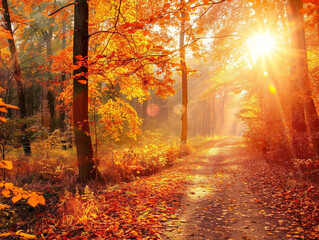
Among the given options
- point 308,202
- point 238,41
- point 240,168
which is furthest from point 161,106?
point 308,202

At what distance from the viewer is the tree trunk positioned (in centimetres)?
648

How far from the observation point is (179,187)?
6.94 meters

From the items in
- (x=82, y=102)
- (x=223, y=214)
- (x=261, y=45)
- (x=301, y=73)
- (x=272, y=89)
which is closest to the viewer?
(x=223, y=214)

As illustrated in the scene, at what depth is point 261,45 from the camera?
484 inches

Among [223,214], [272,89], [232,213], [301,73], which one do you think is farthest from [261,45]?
[223,214]

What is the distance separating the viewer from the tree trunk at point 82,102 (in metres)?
6.48

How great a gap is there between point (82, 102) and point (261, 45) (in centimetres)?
1069

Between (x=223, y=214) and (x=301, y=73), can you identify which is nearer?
(x=223, y=214)

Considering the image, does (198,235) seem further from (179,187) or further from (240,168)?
(240,168)

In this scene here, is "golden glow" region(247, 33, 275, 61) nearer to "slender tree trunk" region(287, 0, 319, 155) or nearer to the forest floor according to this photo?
"slender tree trunk" region(287, 0, 319, 155)

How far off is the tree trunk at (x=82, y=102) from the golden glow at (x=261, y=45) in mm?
7855

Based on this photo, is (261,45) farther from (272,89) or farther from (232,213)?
(232,213)

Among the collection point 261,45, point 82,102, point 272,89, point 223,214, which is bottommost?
point 223,214

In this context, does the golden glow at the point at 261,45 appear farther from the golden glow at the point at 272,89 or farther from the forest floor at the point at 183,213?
the forest floor at the point at 183,213
